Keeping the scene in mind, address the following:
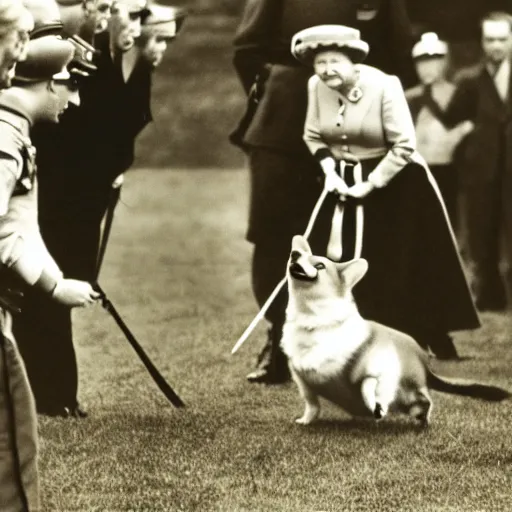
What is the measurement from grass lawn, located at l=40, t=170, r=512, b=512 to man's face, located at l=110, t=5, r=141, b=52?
0.47 m

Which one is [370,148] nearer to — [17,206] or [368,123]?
[368,123]

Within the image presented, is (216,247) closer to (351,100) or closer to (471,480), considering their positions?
(351,100)

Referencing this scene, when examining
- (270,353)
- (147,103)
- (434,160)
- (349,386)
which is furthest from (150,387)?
(434,160)

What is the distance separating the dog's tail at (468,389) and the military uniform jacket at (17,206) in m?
1.47

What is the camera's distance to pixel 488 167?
460cm

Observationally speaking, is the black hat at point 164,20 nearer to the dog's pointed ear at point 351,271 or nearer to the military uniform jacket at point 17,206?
the military uniform jacket at point 17,206

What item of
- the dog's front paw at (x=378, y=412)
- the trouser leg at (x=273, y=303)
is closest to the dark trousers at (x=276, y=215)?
the trouser leg at (x=273, y=303)

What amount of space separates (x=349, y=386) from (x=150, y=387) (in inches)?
28.2

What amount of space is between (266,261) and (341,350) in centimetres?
44

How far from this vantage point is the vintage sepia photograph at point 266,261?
408 cm

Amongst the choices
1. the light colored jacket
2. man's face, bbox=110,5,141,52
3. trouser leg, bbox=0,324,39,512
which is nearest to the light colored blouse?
the light colored jacket

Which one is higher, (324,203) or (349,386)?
(324,203)

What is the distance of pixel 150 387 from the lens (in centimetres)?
433

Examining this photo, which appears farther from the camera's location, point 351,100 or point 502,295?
point 502,295
